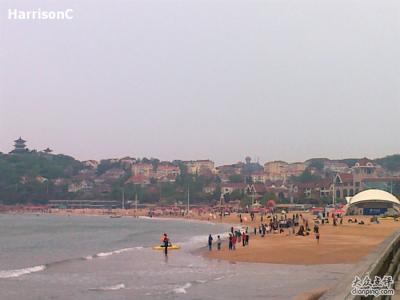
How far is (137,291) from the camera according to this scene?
68.2 feet

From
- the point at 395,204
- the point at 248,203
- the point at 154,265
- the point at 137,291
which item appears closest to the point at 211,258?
the point at 154,265

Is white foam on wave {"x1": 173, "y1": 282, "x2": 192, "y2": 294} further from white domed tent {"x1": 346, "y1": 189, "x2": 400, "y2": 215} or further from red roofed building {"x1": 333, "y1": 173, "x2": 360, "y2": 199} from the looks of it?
red roofed building {"x1": 333, "y1": 173, "x2": 360, "y2": 199}

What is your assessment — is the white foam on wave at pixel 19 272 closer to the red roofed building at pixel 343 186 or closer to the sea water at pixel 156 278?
the sea water at pixel 156 278

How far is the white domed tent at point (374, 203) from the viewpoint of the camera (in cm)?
7006

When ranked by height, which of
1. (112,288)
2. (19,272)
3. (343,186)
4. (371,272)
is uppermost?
(343,186)

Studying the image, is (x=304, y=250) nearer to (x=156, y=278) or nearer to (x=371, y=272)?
(x=156, y=278)

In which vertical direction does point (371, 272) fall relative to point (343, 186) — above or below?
below

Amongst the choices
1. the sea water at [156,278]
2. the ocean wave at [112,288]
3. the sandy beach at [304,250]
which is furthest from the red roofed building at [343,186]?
the ocean wave at [112,288]

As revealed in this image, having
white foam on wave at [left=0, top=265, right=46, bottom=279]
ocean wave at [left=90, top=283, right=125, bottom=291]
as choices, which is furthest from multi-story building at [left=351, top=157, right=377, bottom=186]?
ocean wave at [left=90, top=283, right=125, bottom=291]

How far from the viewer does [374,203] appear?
73.8 meters

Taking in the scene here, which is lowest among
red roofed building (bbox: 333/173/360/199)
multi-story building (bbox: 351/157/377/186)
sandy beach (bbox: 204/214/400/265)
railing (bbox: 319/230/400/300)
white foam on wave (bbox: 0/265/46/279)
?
white foam on wave (bbox: 0/265/46/279)

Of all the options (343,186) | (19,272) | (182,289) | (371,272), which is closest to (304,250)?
(182,289)

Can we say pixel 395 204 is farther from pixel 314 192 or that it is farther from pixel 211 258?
pixel 314 192

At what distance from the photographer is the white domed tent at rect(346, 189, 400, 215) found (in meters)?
70.1
